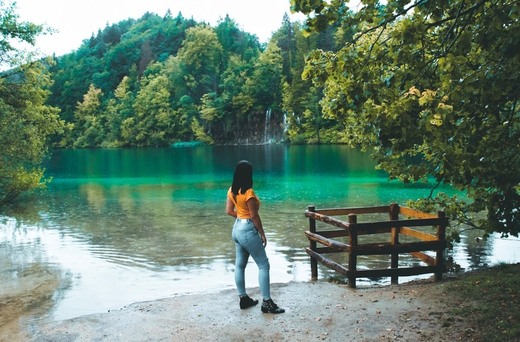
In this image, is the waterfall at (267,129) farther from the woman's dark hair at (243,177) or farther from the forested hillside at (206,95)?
the woman's dark hair at (243,177)

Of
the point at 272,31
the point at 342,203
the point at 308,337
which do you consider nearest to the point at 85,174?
the point at 342,203

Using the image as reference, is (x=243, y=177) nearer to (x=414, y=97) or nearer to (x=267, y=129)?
(x=414, y=97)

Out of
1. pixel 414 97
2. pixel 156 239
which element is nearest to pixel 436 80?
pixel 414 97

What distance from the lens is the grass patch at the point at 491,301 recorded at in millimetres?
6274

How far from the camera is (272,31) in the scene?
499 feet

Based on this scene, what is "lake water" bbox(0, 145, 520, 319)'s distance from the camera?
12.5 meters

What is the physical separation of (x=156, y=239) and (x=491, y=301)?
13179 mm

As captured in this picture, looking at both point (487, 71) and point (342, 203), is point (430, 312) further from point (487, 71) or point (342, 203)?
point (342, 203)

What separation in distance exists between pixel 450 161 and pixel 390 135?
2.61ft

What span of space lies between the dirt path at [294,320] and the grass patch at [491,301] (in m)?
0.22

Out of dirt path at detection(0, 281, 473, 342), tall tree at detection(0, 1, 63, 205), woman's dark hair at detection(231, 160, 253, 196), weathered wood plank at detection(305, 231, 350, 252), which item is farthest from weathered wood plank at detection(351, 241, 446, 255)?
tall tree at detection(0, 1, 63, 205)

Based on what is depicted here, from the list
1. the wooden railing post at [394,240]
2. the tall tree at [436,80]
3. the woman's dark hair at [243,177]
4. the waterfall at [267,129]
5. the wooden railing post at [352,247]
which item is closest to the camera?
the tall tree at [436,80]

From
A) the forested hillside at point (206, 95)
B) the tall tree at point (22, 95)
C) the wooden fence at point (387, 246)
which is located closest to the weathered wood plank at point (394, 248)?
the wooden fence at point (387, 246)

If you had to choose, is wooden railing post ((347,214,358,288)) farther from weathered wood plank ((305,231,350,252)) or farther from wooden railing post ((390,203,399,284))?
wooden railing post ((390,203,399,284))
